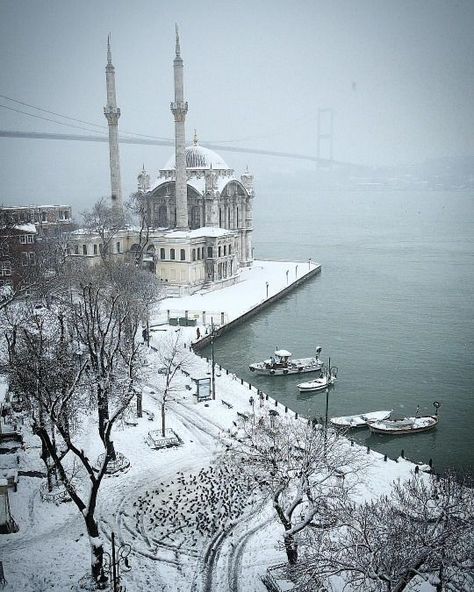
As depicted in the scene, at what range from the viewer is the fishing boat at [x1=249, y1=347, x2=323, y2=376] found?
29.7 m

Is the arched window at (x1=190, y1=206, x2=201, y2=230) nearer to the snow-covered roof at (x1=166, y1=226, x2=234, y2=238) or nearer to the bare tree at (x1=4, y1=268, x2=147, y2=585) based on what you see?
the snow-covered roof at (x1=166, y1=226, x2=234, y2=238)

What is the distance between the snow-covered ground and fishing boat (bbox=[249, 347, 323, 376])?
7970 mm

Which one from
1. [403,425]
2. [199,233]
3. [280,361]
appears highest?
[199,233]

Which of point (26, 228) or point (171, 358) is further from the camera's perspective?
point (26, 228)

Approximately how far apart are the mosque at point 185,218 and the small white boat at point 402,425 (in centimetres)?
2537

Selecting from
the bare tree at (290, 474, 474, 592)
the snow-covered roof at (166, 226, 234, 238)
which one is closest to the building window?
the snow-covered roof at (166, 226, 234, 238)

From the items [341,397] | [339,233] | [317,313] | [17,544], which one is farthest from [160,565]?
[339,233]

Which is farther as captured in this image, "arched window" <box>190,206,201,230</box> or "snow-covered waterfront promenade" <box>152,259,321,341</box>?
"arched window" <box>190,206,201,230</box>

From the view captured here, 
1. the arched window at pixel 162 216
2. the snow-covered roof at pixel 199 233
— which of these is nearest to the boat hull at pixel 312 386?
the snow-covered roof at pixel 199 233

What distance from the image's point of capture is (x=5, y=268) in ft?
123

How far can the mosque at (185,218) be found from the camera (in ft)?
156

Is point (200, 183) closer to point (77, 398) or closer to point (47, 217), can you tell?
point (47, 217)

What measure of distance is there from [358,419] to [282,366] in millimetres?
6957

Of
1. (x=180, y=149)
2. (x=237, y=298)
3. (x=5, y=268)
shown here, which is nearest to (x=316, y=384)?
(x=237, y=298)
